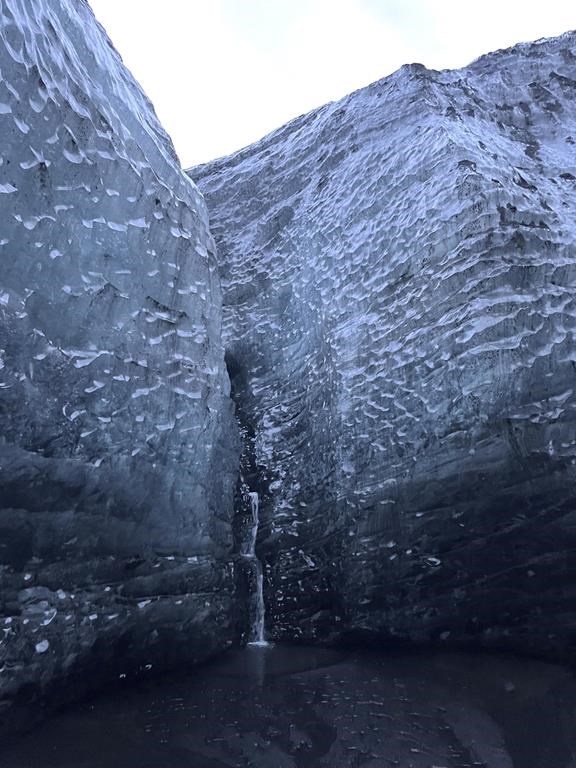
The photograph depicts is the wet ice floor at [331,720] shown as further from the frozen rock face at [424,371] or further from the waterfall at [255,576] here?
the waterfall at [255,576]

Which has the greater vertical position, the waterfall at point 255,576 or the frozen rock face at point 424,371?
the frozen rock face at point 424,371

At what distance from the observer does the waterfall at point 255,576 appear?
6234 mm

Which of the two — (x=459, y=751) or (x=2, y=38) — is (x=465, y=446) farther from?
(x=2, y=38)

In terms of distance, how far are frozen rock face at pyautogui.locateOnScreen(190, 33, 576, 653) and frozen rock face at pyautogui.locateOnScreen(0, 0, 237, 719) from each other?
3.62ft

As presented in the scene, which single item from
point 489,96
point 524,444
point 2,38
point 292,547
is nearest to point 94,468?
point 292,547

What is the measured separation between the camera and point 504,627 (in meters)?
5.29

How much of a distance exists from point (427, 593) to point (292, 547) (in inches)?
61.0

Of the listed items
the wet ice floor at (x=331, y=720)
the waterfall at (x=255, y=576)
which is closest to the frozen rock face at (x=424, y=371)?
the waterfall at (x=255, y=576)

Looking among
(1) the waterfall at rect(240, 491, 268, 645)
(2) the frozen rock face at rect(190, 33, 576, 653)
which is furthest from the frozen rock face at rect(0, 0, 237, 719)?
(2) the frozen rock face at rect(190, 33, 576, 653)

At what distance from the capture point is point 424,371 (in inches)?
235

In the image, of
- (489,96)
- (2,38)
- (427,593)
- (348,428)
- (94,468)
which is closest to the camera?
(2,38)

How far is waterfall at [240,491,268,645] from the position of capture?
623 centimetres

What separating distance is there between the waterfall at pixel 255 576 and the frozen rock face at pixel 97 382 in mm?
374

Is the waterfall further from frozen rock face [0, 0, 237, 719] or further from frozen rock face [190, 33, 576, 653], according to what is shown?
frozen rock face [0, 0, 237, 719]
